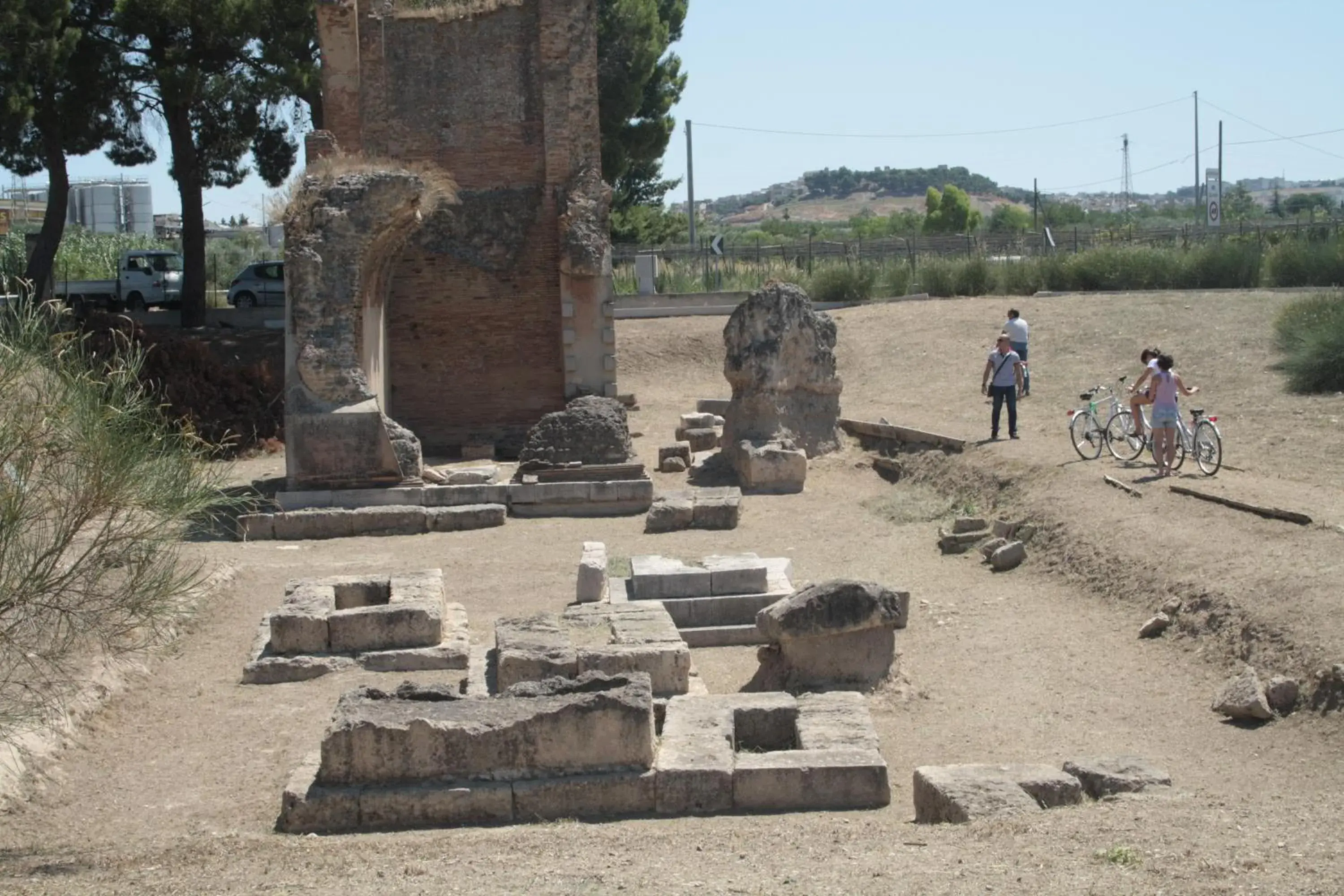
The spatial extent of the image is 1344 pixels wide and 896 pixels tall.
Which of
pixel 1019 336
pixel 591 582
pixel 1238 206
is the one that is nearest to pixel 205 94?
pixel 1019 336

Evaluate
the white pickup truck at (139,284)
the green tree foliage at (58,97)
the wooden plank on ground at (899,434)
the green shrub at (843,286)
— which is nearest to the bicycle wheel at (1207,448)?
the wooden plank on ground at (899,434)

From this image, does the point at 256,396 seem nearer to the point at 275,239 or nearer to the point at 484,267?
the point at 484,267

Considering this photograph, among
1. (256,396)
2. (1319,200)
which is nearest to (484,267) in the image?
(256,396)

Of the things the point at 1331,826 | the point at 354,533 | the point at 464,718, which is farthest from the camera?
the point at 354,533

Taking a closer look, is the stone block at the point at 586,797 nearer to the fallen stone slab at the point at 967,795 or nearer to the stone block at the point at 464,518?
the fallen stone slab at the point at 967,795

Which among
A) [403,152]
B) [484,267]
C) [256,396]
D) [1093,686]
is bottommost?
[1093,686]

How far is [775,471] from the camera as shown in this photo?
61.2 ft

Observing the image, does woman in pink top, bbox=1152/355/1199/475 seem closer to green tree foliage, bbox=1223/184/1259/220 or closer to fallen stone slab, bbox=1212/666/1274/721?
fallen stone slab, bbox=1212/666/1274/721

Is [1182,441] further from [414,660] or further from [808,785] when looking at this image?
[808,785]

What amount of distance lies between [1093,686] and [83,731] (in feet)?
21.8

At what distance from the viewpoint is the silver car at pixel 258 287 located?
3509cm

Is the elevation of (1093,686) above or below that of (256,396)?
below

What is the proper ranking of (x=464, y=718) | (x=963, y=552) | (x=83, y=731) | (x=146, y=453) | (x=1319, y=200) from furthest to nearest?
(x=1319, y=200) → (x=963, y=552) → (x=83, y=731) → (x=464, y=718) → (x=146, y=453)

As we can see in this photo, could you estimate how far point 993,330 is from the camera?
2816 centimetres
